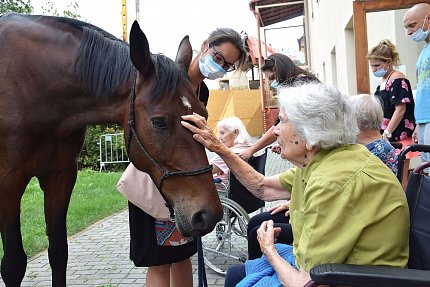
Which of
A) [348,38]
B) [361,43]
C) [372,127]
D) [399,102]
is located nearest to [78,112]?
[372,127]

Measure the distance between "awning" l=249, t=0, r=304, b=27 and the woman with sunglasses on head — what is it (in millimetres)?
13418

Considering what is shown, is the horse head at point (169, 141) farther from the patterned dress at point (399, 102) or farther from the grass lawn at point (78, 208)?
the grass lawn at point (78, 208)

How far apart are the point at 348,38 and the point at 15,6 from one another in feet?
43.7

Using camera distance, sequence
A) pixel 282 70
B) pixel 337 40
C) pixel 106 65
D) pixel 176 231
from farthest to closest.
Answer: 1. pixel 337 40
2. pixel 282 70
3. pixel 176 231
4. pixel 106 65

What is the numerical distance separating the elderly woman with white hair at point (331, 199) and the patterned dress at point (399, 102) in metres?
2.50

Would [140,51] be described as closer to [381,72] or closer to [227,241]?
[227,241]

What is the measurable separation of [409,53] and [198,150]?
538 centimetres

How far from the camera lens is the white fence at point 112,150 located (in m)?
→ 12.4

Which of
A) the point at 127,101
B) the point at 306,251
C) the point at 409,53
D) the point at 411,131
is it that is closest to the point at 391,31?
the point at 409,53

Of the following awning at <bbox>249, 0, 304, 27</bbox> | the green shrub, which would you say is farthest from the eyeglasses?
awning at <bbox>249, 0, 304, 27</bbox>

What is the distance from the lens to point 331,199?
154 cm

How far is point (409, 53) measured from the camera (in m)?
6.50

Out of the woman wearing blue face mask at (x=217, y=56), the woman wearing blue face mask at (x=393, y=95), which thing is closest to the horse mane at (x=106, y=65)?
the woman wearing blue face mask at (x=217, y=56)

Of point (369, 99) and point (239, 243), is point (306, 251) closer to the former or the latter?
point (369, 99)
